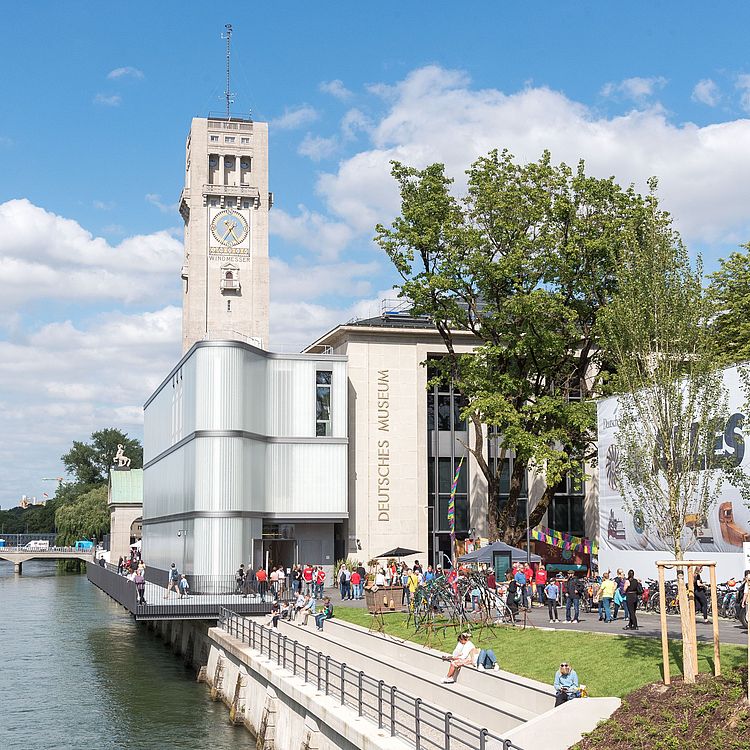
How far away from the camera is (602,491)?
4003 cm

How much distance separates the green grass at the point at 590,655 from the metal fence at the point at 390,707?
2887mm

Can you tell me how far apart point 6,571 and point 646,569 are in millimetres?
119494

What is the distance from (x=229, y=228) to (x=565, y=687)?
242 feet

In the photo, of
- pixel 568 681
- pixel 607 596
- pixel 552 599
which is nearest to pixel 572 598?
pixel 552 599

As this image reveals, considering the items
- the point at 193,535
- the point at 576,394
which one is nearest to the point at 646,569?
the point at 193,535

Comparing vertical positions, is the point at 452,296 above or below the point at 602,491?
above

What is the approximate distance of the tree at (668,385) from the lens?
808 inches

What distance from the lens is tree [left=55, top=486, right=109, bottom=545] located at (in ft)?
454

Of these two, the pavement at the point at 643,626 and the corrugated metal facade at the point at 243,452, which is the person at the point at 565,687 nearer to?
the pavement at the point at 643,626

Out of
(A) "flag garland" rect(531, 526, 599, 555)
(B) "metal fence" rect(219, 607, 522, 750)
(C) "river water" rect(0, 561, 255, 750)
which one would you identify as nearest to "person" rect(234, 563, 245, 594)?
(C) "river water" rect(0, 561, 255, 750)

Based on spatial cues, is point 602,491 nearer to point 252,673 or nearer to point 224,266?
point 252,673

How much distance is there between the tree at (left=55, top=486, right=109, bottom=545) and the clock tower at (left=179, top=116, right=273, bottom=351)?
190 ft

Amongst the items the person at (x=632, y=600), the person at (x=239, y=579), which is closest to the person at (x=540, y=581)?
the person at (x=632, y=600)

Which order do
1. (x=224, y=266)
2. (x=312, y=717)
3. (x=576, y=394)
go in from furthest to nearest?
1. (x=224, y=266)
2. (x=576, y=394)
3. (x=312, y=717)
